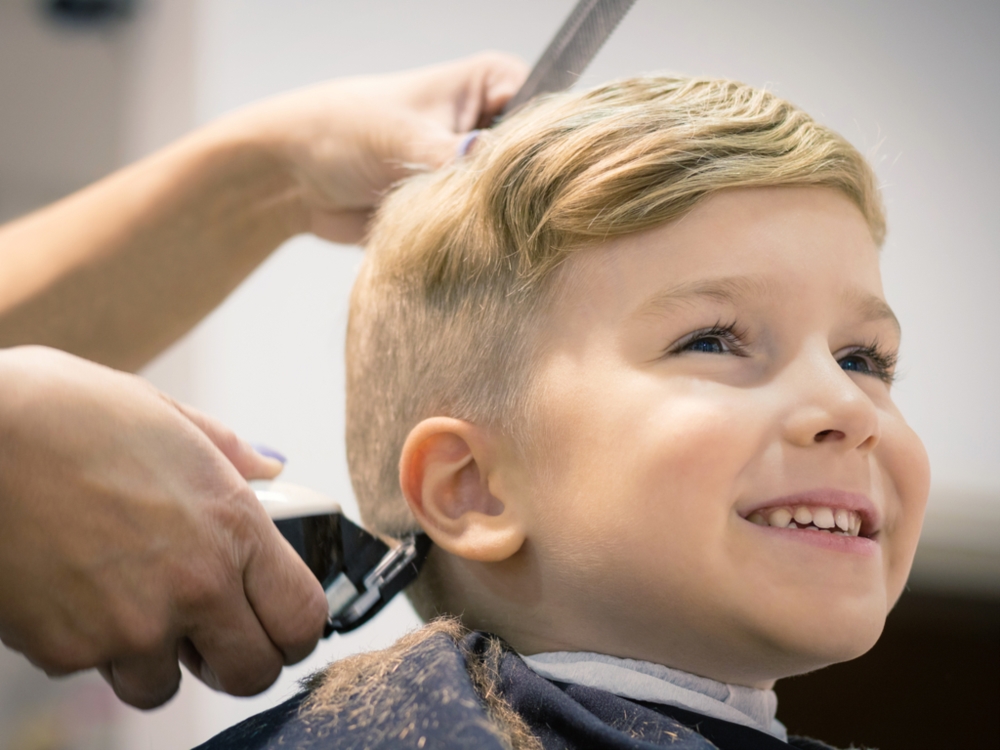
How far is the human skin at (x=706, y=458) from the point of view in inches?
20.1

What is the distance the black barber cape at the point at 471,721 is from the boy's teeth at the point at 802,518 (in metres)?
0.14

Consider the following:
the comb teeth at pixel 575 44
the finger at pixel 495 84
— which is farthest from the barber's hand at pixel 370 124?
the comb teeth at pixel 575 44

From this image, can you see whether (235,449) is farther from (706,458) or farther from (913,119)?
(913,119)

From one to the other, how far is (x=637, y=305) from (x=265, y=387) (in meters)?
0.88

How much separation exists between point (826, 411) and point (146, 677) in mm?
466

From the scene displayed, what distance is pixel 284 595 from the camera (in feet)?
1.88

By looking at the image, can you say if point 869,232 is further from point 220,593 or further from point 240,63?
point 240,63

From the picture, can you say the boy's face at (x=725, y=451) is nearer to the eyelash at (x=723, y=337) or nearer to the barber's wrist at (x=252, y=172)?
the eyelash at (x=723, y=337)

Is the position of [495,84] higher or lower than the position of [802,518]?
higher

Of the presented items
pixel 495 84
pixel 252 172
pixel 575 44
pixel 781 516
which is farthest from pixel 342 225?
pixel 781 516

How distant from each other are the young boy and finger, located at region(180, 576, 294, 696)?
3cm

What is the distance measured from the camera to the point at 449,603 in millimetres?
694

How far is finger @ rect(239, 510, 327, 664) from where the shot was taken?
0.56 metres

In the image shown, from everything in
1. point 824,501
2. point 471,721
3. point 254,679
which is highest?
point 824,501
